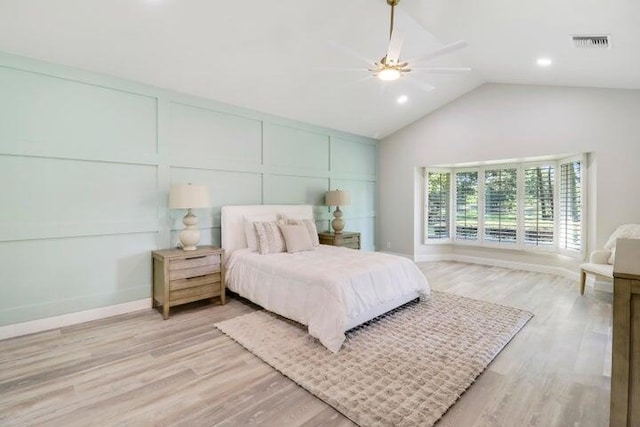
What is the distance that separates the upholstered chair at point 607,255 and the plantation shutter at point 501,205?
170 centimetres

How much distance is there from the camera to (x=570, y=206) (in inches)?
199

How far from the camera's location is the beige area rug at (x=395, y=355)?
199 cm

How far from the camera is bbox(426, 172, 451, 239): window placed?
6672 mm

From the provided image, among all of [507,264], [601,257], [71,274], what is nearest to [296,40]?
[71,274]

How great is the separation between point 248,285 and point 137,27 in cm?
286

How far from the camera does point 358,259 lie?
3600mm

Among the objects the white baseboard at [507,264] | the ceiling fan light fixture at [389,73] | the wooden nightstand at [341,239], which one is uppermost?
the ceiling fan light fixture at [389,73]

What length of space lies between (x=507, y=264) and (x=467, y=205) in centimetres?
139

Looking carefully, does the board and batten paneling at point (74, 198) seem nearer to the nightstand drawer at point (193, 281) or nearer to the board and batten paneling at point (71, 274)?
the board and batten paneling at point (71, 274)

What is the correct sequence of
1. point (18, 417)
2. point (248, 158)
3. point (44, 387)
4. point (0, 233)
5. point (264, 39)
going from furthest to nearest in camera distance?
1. point (248, 158)
2. point (264, 39)
3. point (0, 233)
4. point (44, 387)
5. point (18, 417)

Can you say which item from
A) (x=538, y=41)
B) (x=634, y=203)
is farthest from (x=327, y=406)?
(x=634, y=203)

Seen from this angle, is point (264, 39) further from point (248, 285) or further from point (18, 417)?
point (18, 417)

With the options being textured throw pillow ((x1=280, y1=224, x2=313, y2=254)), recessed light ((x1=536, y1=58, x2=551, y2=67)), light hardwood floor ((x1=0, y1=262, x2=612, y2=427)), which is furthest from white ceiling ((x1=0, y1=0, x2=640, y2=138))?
light hardwood floor ((x1=0, y1=262, x2=612, y2=427))

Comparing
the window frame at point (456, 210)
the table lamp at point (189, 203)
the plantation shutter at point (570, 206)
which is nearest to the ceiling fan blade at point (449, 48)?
the table lamp at point (189, 203)
